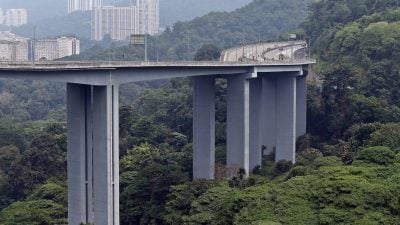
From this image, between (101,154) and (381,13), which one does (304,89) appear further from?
(101,154)

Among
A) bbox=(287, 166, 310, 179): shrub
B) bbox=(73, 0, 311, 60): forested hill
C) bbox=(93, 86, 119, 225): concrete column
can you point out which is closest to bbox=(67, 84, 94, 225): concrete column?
bbox=(93, 86, 119, 225): concrete column

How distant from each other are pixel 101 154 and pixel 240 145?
1211 centimetres

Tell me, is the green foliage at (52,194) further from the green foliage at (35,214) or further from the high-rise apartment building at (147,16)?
the high-rise apartment building at (147,16)

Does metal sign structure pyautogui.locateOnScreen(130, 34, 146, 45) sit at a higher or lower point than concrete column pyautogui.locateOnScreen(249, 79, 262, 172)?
higher

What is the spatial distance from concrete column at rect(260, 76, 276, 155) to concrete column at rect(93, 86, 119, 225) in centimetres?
1865

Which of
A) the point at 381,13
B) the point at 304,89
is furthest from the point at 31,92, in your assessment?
the point at 304,89

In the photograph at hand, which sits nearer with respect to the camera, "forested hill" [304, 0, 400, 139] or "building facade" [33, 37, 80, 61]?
"forested hill" [304, 0, 400, 139]

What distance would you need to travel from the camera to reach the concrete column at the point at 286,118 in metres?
49.0

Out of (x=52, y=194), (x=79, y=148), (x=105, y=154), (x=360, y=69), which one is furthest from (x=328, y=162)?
(x=360, y=69)

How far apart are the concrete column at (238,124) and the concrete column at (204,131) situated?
1451 mm

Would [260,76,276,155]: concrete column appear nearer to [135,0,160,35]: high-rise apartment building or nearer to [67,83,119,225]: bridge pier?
[67,83,119,225]: bridge pier

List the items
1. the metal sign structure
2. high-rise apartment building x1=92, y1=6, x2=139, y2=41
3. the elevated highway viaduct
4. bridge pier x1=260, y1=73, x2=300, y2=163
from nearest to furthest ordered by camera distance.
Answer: the elevated highway viaduct, the metal sign structure, bridge pier x1=260, y1=73, x2=300, y2=163, high-rise apartment building x1=92, y1=6, x2=139, y2=41

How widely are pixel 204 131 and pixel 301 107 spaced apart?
12.8 meters

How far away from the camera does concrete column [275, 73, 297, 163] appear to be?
49000mm
